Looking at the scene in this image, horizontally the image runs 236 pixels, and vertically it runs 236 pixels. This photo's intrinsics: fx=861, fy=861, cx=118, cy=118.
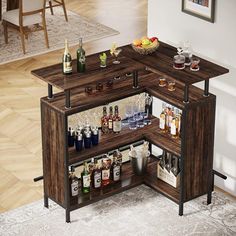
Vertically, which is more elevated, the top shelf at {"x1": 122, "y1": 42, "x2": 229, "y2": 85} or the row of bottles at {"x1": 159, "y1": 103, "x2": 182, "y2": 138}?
the top shelf at {"x1": 122, "y1": 42, "x2": 229, "y2": 85}

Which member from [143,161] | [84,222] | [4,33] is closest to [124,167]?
[143,161]

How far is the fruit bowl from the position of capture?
721cm

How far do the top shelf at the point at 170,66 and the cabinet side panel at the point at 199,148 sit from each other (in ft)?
0.73

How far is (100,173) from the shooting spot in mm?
7320

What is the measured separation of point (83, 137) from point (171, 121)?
0.77m

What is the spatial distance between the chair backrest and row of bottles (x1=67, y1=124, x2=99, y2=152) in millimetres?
3822

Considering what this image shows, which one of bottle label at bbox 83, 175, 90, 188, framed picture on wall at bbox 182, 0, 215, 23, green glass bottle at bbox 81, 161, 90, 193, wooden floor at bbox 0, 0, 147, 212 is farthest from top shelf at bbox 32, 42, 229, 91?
wooden floor at bbox 0, 0, 147, 212

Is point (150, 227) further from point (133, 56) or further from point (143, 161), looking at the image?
point (133, 56)

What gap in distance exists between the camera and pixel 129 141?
730 centimetres

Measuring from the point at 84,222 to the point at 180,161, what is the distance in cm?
96

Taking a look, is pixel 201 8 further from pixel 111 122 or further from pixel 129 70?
pixel 111 122

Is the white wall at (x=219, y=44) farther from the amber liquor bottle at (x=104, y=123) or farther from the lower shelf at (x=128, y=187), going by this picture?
the amber liquor bottle at (x=104, y=123)

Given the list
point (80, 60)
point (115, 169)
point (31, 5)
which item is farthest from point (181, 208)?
point (31, 5)

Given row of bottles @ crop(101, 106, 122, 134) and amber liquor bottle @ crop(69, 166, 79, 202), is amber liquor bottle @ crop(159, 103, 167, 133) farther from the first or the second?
amber liquor bottle @ crop(69, 166, 79, 202)
